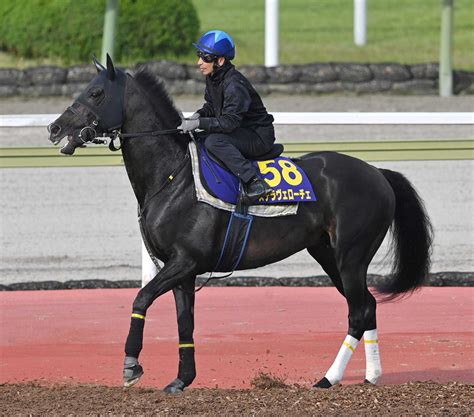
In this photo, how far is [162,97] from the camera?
662 cm

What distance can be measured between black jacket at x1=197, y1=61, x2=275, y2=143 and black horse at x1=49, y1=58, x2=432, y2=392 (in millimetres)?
262

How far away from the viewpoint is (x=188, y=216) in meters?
6.39

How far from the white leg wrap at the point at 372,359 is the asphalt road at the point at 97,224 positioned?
2.99 m

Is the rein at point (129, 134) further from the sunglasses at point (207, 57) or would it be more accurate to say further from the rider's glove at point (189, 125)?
the sunglasses at point (207, 57)

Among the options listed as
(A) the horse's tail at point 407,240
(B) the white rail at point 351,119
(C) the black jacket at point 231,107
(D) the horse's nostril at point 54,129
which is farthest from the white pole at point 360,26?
(D) the horse's nostril at point 54,129

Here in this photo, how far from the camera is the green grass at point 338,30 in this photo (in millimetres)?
23672

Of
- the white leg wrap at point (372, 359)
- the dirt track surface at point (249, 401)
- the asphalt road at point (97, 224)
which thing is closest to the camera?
the dirt track surface at point (249, 401)

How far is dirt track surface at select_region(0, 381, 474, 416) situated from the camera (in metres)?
5.64

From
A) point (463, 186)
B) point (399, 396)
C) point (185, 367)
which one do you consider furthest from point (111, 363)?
point (463, 186)

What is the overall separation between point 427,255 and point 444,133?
9.99 m

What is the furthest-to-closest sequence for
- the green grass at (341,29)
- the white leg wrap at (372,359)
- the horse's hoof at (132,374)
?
the green grass at (341,29) < the white leg wrap at (372,359) < the horse's hoof at (132,374)

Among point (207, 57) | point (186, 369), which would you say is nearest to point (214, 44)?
point (207, 57)

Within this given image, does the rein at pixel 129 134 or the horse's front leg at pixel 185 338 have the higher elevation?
the rein at pixel 129 134

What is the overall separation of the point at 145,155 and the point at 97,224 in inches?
234
